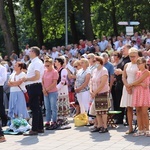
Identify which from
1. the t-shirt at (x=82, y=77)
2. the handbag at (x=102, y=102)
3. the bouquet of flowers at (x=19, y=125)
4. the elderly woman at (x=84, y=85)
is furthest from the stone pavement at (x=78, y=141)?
the t-shirt at (x=82, y=77)

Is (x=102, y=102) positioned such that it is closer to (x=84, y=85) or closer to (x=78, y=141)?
(x=78, y=141)

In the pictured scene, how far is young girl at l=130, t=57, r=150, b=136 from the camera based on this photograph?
33.6ft

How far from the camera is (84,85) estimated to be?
Result: 1254 cm

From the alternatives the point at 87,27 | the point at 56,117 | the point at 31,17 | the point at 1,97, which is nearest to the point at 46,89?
the point at 56,117

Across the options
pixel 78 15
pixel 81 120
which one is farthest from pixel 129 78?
pixel 78 15

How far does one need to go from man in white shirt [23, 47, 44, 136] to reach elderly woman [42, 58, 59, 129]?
2.86 ft

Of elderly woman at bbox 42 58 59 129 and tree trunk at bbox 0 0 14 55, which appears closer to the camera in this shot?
elderly woman at bbox 42 58 59 129

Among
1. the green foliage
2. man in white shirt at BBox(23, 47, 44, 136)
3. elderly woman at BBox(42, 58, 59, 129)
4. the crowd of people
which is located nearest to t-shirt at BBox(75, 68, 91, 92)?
the crowd of people

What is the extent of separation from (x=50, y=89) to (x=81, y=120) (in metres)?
1.29

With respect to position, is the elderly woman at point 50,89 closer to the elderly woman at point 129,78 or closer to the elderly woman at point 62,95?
the elderly woman at point 62,95

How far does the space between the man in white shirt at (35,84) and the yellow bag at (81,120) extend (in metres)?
1.49

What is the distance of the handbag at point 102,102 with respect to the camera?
11047 mm

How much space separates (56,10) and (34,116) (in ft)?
107

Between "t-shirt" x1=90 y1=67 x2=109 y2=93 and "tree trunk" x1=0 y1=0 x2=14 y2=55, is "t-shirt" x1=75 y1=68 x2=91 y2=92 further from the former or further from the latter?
"tree trunk" x1=0 y1=0 x2=14 y2=55
